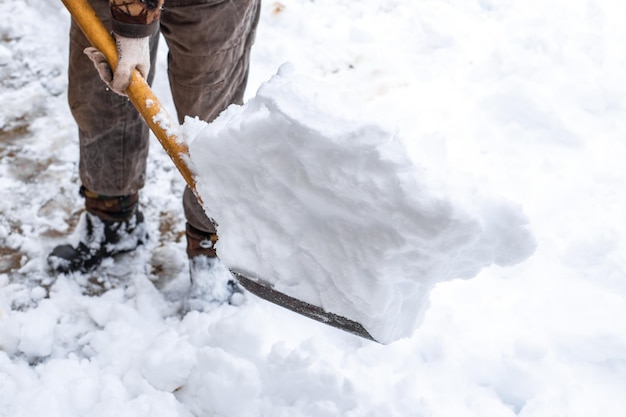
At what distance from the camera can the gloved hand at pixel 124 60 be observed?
1.43 metres

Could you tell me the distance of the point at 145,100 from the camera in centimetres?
143

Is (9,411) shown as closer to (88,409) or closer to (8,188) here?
(88,409)

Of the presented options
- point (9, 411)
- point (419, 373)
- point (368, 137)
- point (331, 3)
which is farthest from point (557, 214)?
point (9, 411)

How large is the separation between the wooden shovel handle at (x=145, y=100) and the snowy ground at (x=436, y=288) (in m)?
0.43

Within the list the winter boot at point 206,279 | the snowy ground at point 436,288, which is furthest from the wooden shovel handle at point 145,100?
the winter boot at point 206,279

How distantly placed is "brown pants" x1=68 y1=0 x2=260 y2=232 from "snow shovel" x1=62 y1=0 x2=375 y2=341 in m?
0.18

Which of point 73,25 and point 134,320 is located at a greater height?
point 73,25

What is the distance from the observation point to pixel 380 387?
1.72 metres

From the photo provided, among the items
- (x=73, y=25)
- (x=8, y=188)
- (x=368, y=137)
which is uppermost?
(x=368, y=137)

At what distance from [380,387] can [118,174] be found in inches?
40.4

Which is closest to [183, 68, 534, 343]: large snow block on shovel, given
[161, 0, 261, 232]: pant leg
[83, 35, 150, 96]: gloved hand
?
[83, 35, 150, 96]: gloved hand

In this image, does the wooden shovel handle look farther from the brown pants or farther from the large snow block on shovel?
the brown pants

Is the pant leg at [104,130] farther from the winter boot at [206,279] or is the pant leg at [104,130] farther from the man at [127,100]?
the winter boot at [206,279]

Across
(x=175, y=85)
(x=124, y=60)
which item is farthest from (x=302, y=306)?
(x=175, y=85)
